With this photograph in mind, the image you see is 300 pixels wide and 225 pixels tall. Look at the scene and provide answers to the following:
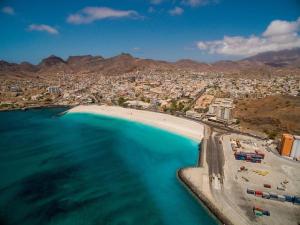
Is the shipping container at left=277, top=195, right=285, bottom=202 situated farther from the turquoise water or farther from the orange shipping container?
the orange shipping container

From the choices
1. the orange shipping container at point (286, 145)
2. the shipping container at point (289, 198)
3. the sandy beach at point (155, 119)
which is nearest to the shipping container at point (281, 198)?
the shipping container at point (289, 198)

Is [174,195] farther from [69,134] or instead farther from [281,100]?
[281,100]

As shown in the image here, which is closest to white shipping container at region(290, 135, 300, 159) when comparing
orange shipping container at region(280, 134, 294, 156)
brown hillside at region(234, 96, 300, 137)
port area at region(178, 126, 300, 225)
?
orange shipping container at region(280, 134, 294, 156)

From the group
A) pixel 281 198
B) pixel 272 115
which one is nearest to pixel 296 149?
pixel 281 198

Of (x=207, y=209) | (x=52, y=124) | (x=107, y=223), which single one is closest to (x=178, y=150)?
(x=207, y=209)

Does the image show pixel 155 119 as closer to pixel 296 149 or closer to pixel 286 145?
pixel 286 145

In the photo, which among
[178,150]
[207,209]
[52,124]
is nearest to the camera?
[207,209]
